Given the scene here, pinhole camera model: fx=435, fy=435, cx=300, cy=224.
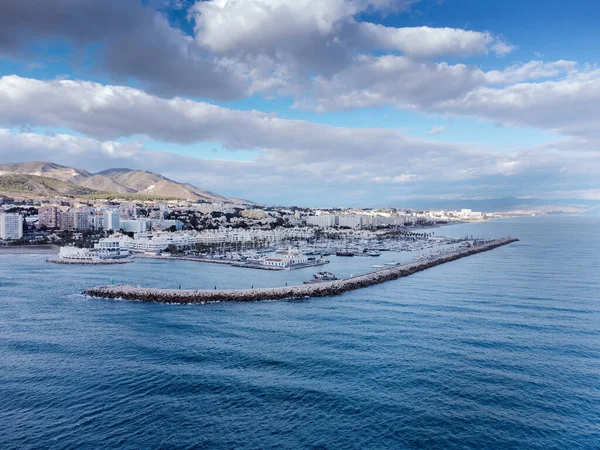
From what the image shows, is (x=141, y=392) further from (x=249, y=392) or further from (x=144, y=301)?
(x=144, y=301)

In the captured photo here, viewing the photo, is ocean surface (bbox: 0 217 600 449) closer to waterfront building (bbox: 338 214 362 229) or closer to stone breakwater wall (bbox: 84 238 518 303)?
stone breakwater wall (bbox: 84 238 518 303)

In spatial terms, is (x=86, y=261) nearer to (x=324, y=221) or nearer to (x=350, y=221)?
(x=324, y=221)

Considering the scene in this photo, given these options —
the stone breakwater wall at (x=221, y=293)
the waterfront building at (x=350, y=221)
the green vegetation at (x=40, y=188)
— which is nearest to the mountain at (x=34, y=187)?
the green vegetation at (x=40, y=188)

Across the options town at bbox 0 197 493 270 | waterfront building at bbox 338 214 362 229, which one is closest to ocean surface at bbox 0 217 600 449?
town at bbox 0 197 493 270

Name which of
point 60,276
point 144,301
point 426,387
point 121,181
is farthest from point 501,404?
point 121,181

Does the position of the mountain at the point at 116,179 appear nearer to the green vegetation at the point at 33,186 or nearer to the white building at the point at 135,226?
the green vegetation at the point at 33,186
